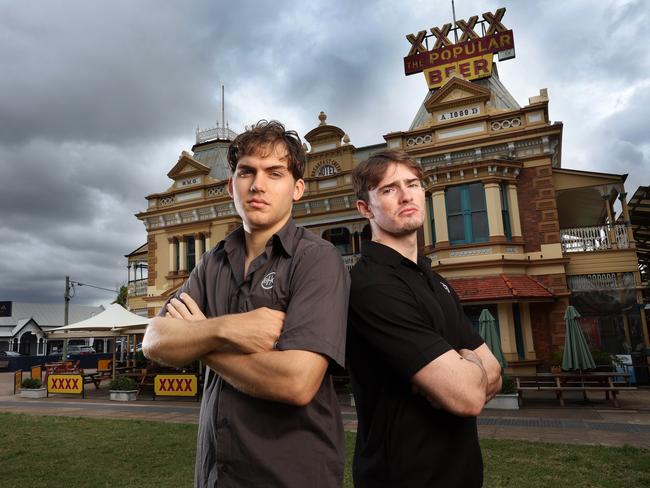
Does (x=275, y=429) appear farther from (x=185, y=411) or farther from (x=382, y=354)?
(x=185, y=411)

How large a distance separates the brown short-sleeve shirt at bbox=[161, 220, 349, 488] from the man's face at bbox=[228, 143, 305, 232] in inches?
4.2

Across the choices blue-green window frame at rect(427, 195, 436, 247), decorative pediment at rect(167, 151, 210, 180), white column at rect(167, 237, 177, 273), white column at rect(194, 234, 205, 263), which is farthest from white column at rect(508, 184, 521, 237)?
white column at rect(167, 237, 177, 273)

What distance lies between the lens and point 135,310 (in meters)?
23.6

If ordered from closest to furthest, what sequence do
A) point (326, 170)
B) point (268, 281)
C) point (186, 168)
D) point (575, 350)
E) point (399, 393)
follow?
point (399, 393), point (268, 281), point (575, 350), point (326, 170), point (186, 168)

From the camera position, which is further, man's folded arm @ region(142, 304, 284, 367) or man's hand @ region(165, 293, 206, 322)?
man's hand @ region(165, 293, 206, 322)

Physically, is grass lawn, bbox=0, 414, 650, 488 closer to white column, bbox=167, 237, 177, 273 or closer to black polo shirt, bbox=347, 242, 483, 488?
black polo shirt, bbox=347, 242, 483, 488

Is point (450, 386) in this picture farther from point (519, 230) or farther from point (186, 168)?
point (186, 168)

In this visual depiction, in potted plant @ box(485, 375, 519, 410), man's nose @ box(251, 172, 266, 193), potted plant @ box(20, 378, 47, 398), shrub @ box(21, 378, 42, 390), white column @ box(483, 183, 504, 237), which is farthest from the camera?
shrub @ box(21, 378, 42, 390)

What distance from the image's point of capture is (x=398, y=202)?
232 centimetres

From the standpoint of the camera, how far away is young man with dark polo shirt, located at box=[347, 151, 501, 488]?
186 centimetres

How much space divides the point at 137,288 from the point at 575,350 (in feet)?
67.6

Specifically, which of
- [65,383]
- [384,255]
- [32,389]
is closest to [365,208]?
[384,255]

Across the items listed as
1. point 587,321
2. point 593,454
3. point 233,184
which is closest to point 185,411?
point 593,454

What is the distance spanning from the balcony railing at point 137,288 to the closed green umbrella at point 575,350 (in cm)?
1976
